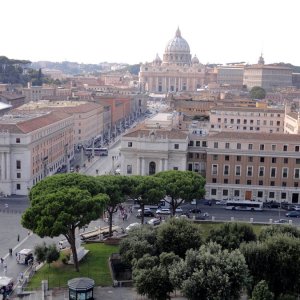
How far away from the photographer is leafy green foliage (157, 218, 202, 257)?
1347 inches

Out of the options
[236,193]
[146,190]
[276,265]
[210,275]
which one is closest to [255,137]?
[236,193]

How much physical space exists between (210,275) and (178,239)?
692 cm

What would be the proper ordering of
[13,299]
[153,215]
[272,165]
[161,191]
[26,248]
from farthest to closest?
[272,165], [153,215], [161,191], [26,248], [13,299]

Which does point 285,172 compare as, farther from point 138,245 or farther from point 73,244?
point 73,244

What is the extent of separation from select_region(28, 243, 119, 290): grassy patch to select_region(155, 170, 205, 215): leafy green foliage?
926 centimetres

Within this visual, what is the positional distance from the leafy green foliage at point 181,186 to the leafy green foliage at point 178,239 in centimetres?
1290

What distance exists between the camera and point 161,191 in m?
46.1

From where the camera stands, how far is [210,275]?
27469 mm

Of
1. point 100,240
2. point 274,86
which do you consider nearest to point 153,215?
point 100,240

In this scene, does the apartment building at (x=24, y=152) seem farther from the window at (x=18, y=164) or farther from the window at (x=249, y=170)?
the window at (x=249, y=170)

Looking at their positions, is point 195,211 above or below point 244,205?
below

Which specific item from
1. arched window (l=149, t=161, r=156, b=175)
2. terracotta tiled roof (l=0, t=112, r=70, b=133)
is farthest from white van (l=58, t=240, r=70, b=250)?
terracotta tiled roof (l=0, t=112, r=70, b=133)

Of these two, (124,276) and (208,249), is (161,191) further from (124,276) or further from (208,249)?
(208,249)

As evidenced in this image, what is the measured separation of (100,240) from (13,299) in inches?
451
